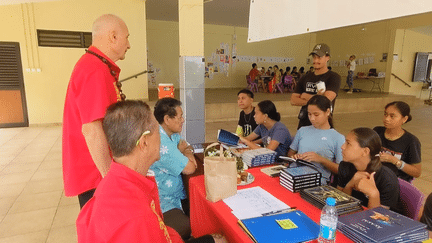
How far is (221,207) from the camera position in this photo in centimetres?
136

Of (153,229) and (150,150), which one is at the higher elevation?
(150,150)

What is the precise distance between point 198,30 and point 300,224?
3.83m

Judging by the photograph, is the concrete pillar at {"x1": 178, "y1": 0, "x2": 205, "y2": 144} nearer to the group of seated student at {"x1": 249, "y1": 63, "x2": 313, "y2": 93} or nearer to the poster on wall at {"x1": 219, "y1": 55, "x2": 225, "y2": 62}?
the group of seated student at {"x1": 249, "y1": 63, "x2": 313, "y2": 93}

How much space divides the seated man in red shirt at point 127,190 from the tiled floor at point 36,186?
1839 mm

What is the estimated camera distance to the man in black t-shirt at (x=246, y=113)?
3.33 metres

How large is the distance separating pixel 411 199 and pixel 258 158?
3.15 feet

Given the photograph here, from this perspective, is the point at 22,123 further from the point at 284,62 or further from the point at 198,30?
the point at 284,62

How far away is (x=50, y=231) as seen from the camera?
2.41 meters

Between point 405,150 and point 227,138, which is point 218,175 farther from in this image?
point 405,150

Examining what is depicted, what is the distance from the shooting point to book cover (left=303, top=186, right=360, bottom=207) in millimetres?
1314

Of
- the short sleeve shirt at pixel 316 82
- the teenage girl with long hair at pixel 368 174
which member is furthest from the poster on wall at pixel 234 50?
the teenage girl with long hair at pixel 368 174

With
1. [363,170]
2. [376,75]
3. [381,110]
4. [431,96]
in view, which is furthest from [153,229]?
[431,96]

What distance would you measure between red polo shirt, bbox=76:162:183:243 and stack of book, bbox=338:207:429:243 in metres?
0.76

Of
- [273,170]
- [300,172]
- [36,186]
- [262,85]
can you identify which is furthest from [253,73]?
[300,172]
